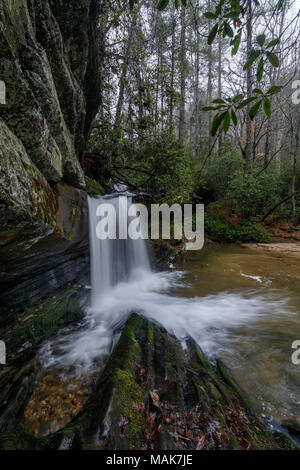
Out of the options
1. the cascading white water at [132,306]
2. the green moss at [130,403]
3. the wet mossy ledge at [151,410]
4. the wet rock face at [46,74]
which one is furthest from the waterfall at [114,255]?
the green moss at [130,403]

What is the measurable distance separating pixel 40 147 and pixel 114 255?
3.33 metres

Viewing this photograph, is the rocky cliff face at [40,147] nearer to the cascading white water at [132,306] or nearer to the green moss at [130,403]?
the cascading white water at [132,306]

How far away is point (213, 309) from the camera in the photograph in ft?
12.8

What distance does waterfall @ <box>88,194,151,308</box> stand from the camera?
4.52 m

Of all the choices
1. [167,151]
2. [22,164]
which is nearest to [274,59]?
[22,164]

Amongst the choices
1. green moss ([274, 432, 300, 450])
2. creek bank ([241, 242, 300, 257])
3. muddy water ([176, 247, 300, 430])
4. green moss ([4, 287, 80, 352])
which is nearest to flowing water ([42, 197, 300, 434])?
muddy water ([176, 247, 300, 430])

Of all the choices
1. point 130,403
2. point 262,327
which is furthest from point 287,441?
point 262,327

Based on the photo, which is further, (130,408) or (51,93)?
(51,93)

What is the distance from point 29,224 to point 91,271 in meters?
2.60

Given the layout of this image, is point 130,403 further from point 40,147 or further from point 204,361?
point 40,147

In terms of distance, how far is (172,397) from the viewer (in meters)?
1.72

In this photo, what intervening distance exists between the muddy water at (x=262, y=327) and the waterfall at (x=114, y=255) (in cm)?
159

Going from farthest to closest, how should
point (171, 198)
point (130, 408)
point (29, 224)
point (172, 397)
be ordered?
point (171, 198)
point (29, 224)
point (172, 397)
point (130, 408)

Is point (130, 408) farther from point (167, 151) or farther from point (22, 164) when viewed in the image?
point (167, 151)
